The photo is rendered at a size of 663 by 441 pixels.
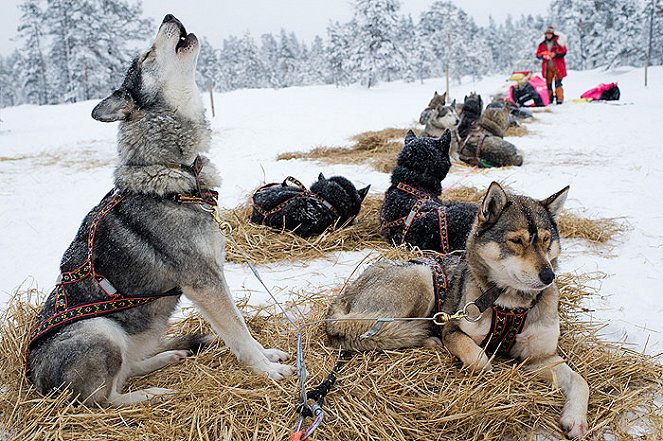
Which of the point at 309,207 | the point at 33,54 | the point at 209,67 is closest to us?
the point at 309,207

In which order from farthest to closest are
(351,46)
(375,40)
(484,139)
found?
1. (351,46)
2. (375,40)
3. (484,139)

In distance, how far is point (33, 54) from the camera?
51.4 metres

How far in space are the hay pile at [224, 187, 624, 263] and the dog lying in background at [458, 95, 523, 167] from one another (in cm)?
334

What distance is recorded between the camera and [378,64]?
3841cm

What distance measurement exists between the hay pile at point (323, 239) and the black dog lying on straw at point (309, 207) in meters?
0.12

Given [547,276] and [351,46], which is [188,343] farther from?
[351,46]

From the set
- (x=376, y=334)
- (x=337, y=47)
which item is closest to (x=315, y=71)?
(x=337, y=47)

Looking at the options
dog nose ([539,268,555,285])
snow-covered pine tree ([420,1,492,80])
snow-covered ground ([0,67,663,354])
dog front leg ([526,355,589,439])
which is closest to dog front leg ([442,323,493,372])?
dog front leg ([526,355,589,439])

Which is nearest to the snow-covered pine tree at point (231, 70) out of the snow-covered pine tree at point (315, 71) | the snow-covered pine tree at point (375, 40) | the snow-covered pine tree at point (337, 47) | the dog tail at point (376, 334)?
the snow-covered pine tree at point (315, 71)

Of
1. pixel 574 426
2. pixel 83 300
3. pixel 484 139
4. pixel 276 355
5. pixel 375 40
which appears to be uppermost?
pixel 375 40

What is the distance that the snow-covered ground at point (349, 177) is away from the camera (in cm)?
410

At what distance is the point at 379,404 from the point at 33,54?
64.0m

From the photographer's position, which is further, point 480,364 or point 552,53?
point 552,53

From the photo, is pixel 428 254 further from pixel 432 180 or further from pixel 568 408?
pixel 568 408
